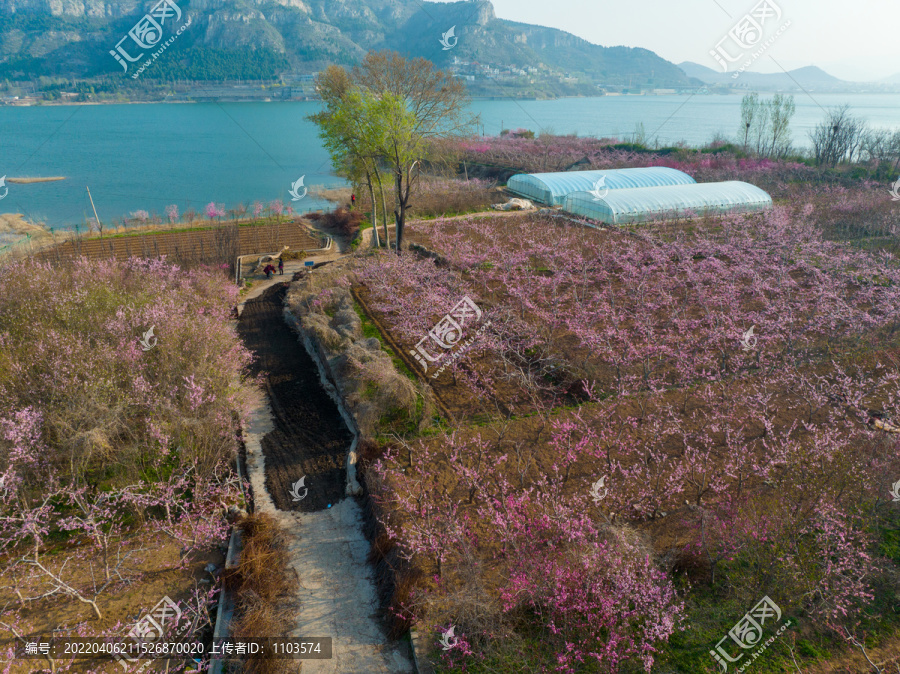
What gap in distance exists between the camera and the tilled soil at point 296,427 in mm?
13344

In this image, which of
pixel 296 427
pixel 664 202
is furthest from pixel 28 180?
pixel 664 202

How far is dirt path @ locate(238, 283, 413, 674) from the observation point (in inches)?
368

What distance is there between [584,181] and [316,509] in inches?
1562

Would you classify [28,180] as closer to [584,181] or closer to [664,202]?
[584,181]

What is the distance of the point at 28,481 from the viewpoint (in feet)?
35.5

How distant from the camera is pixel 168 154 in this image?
87.1 metres

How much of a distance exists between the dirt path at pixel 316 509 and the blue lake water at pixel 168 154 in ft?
122

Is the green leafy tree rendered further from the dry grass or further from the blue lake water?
the dry grass

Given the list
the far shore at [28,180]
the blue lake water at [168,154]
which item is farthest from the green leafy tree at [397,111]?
the far shore at [28,180]

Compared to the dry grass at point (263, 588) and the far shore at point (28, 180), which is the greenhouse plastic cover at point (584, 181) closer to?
the dry grass at point (263, 588)

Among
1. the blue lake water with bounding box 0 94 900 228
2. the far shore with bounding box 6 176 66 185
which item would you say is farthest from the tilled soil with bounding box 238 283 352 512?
the far shore with bounding box 6 176 66 185

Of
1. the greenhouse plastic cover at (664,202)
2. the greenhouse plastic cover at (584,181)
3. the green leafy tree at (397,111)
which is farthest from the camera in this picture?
the greenhouse plastic cover at (584,181)

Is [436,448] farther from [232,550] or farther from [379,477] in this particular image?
[232,550]

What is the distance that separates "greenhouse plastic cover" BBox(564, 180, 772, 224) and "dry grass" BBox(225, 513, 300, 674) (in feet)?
104
